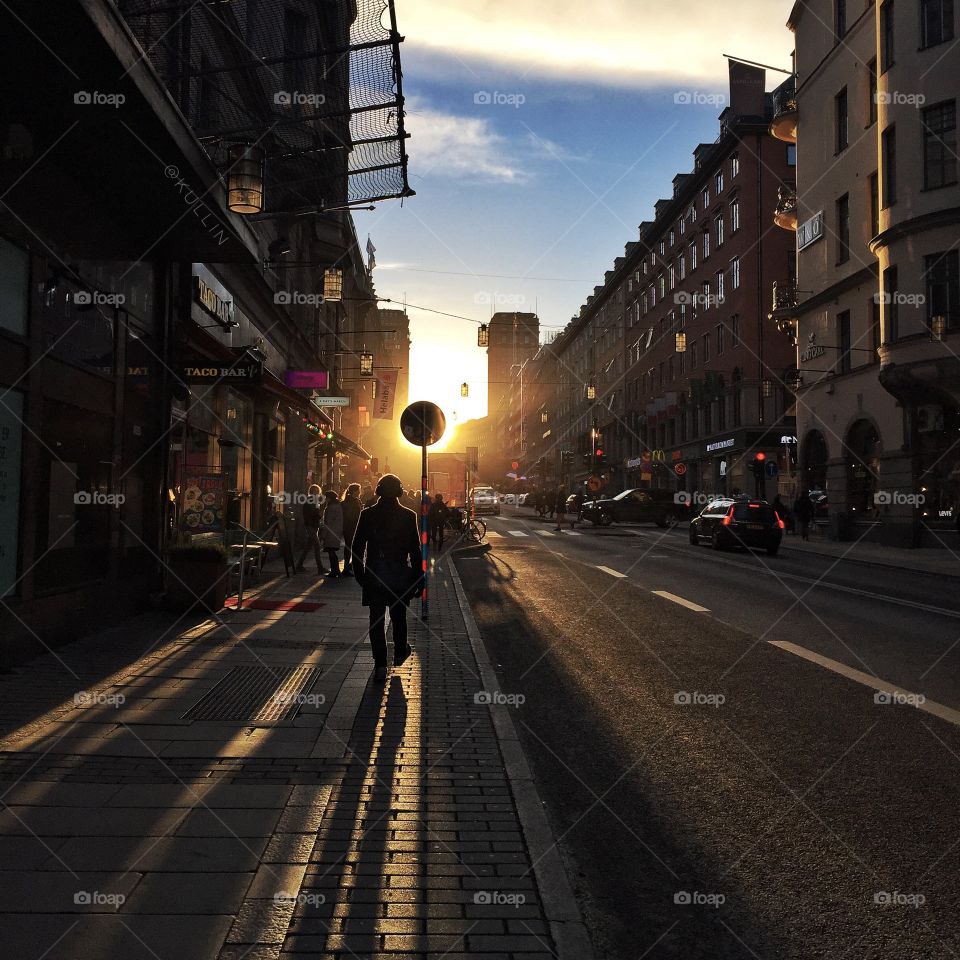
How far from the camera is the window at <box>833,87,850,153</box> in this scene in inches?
1328

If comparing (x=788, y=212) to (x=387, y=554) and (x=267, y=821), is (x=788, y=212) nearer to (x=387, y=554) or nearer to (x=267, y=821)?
(x=387, y=554)

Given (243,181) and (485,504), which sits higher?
(243,181)

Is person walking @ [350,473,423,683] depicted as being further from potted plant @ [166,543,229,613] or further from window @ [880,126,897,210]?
window @ [880,126,897,210]

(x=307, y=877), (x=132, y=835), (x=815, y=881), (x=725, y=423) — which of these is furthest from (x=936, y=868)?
(x=725, y=423)

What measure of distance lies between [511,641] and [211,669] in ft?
11.6

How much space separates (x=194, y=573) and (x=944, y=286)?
917 inches

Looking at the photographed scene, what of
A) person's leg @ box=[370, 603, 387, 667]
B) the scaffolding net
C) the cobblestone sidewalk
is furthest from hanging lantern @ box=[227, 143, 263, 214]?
the cobblestone sidewalk

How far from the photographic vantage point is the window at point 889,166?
2803 cm

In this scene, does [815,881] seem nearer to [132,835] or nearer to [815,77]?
[132,835]

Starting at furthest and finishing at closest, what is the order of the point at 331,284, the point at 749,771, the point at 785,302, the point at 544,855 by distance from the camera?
the point at 785,302 → the point at 331,284 → the point at 749,771 → the point at 544,855

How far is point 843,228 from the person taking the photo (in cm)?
3400

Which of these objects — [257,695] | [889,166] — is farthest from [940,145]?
[257,695]

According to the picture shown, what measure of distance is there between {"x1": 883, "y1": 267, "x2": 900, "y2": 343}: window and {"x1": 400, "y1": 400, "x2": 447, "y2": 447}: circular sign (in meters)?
20.6

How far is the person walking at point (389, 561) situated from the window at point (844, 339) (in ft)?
93.9
